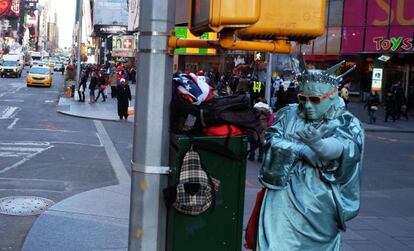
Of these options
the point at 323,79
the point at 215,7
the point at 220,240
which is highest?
the point at 215,7

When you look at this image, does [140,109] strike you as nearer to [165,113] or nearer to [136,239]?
[165,113]

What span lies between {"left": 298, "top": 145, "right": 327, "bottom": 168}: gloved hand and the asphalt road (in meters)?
4.04

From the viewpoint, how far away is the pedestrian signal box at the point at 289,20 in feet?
8.39

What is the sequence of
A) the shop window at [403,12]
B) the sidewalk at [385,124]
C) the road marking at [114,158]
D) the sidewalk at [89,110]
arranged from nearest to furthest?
the road marking at [114,158] < the sidewalk at [89,110] < the sidewalk at [385,124] < the shop window at [403,12]

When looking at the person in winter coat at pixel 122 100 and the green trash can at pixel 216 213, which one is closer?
the green trash can at pixel 216 213

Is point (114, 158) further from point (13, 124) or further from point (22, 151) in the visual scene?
point (13, 124)

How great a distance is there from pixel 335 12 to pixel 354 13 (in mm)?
1947

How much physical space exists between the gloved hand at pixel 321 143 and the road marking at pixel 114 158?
276 inches

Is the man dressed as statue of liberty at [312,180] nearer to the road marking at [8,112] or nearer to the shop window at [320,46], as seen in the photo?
the road marking at [8,112]

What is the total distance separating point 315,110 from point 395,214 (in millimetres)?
5641

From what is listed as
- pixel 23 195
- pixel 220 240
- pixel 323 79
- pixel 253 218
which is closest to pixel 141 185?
pixel 220 240

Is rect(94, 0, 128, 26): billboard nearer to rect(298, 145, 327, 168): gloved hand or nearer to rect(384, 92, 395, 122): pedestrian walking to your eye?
rect(384, 92, 395, 122): pedestrian walking

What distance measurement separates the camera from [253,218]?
3.61 m

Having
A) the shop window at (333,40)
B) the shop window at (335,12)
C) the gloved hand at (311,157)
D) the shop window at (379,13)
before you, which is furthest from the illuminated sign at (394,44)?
the gloved hand at (311,157)
